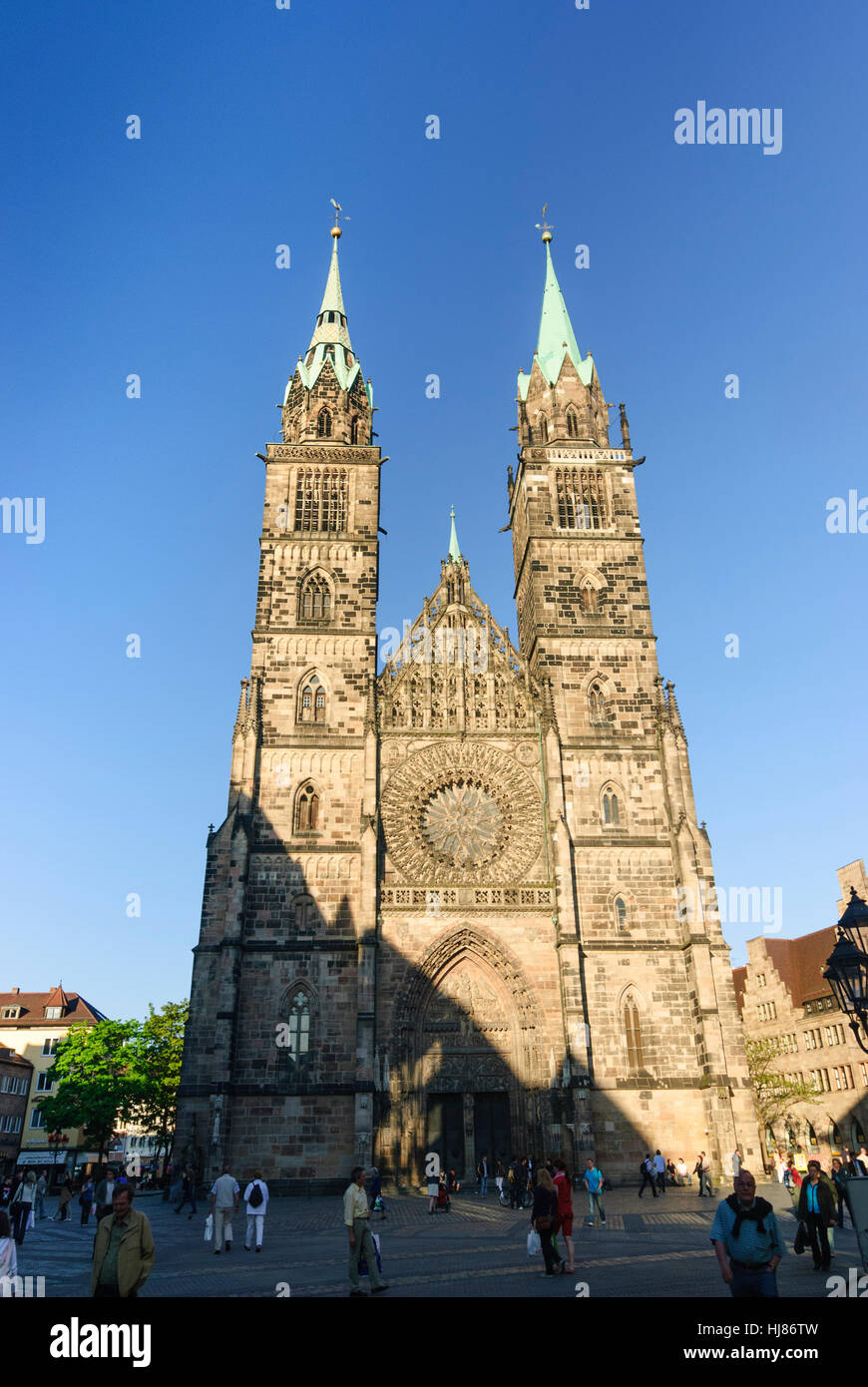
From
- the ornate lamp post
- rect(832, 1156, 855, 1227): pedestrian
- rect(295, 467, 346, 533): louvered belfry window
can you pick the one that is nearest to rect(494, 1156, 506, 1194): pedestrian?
rect(832, 1156, 855, 1227): pedestrian

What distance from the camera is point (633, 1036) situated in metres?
30.7

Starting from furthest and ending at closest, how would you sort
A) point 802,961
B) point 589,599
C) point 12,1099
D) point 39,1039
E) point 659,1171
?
1. point 39,1039
2. point 12,1099
3. point 802,961
4. point 589,599
5. point 659,1171

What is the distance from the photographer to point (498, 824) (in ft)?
110

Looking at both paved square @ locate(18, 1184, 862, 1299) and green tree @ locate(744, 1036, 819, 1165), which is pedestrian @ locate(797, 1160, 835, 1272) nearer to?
paved square @ locate(18, 1184, 862, 1299)

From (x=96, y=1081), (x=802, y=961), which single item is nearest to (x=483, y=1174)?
(x=96, y=1081)

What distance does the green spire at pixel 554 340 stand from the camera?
43906 millimetres

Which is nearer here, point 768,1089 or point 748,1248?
point 748,1248

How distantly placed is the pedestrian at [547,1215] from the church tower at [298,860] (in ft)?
52.9

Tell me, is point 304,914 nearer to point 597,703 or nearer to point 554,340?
point 597,703

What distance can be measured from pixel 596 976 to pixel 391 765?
401 inches

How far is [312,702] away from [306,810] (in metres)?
4.34

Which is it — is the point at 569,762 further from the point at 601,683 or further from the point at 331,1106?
the point at 331,1106

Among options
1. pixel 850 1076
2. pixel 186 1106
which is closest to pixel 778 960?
pixel 850 1076
